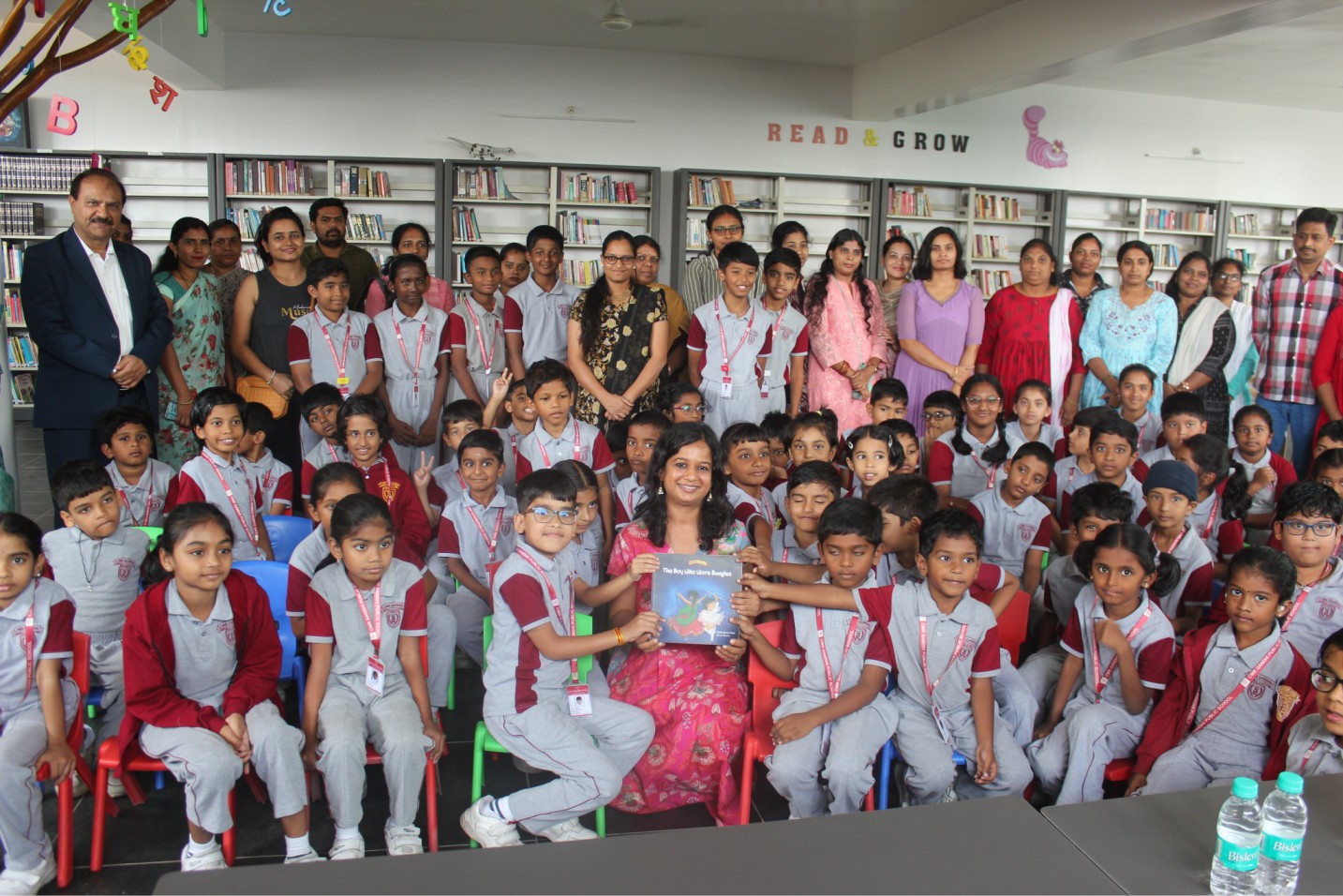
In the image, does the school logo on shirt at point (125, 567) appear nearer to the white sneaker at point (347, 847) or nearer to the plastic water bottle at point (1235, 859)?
the white sneaker at point (347, 847)

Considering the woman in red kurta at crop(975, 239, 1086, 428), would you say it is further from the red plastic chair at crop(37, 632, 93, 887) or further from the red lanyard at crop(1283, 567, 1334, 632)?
the red plastic chair at crop(37, 632, 93, 887)

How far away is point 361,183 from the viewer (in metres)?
7.85

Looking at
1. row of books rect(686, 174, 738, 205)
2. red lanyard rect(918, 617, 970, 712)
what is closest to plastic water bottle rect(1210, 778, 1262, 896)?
red lanyard rect(918, 617, 970, 712)

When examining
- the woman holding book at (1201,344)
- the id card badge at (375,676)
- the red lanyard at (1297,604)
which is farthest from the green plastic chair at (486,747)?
the woman holding book at (1201,344)

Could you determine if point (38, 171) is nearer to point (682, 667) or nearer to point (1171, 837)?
point (682, 667)

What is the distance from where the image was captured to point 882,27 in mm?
7000

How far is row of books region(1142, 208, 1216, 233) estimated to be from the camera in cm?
948

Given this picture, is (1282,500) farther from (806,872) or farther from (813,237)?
(813,237)

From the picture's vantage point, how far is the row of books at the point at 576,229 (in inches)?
322

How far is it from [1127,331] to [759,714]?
3.24 metres

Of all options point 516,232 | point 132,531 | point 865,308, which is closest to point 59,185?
point 516,232

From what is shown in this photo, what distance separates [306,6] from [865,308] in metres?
4.91

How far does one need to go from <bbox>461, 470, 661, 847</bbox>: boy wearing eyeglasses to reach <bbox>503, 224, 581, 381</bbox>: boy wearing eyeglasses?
77.6 inches

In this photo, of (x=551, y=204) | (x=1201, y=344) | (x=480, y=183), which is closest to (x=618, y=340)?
(x=1201, y=344)
